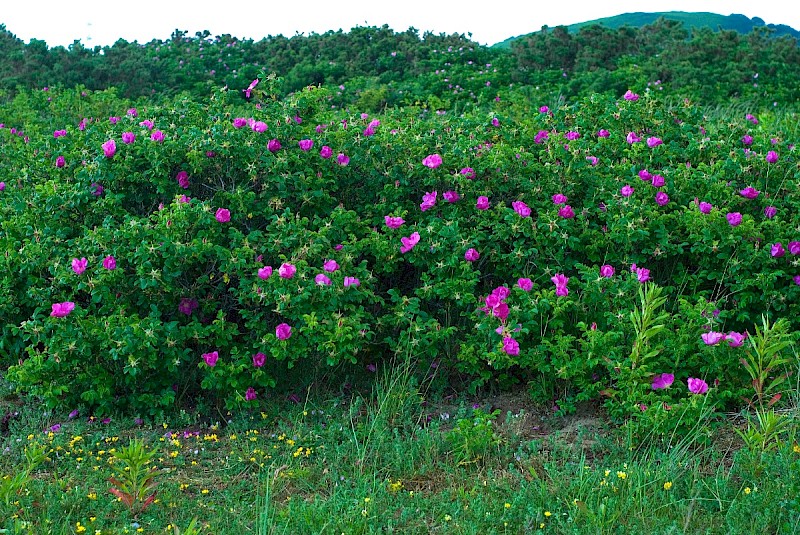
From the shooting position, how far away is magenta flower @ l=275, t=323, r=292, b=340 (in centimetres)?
397

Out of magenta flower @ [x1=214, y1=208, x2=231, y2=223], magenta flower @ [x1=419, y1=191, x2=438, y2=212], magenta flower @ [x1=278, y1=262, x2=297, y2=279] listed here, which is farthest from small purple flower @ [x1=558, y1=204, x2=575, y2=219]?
magenta flower @ [x1=214, y1=208, x2=231, y2=223]

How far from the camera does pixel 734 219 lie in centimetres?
454

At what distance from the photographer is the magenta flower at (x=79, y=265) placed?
411cm

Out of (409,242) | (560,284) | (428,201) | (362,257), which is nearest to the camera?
(560,284)

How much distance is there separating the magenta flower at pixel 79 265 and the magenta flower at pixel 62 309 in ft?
0.52

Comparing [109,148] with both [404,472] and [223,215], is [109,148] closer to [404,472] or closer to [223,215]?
[223,215]

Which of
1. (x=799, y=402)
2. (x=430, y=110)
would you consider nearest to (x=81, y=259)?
(x=799, y=402)

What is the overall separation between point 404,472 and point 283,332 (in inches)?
33.6

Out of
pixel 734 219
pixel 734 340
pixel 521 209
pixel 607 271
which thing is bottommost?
pixel 734 340

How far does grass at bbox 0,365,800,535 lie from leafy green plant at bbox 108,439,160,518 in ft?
0.13

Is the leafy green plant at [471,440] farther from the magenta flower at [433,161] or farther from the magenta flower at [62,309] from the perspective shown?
the magenta flower at [62,309]

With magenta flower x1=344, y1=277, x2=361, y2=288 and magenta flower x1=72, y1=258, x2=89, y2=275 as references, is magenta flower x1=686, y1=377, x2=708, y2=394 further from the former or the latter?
magenta flower x1=72, y1=258, x2=89, y2=275

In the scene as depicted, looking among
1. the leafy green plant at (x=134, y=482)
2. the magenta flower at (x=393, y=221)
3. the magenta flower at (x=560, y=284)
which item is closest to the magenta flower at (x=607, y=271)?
the magenta flower at (x=560, y=284)

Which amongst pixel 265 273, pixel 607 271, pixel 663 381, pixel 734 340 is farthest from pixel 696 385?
pixel 265 273
